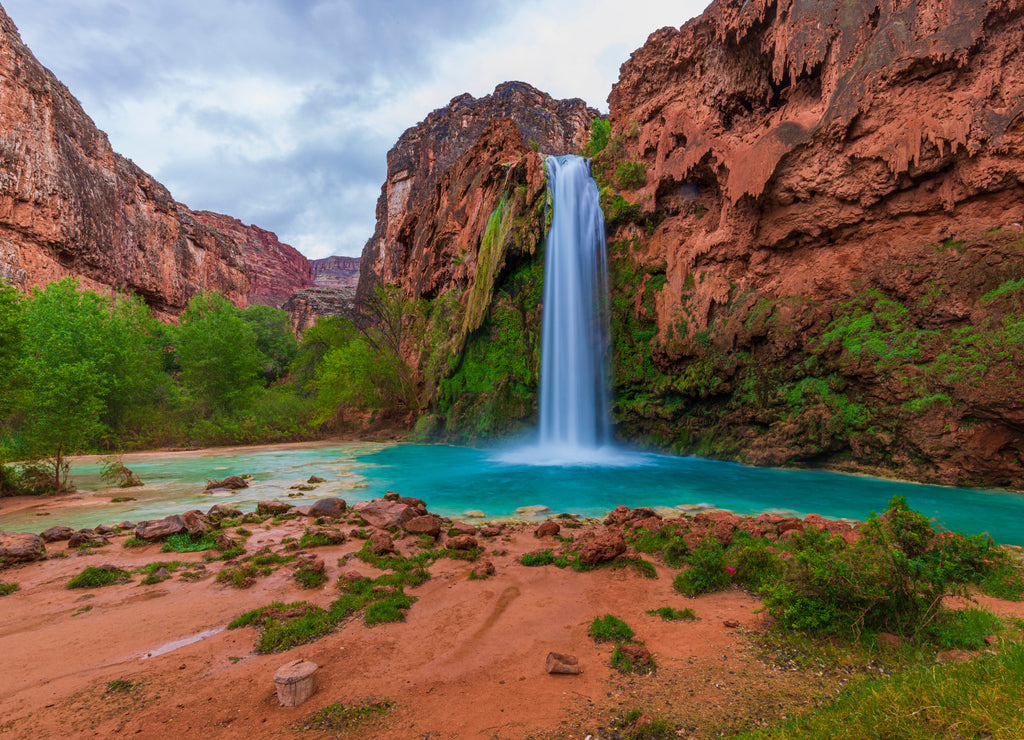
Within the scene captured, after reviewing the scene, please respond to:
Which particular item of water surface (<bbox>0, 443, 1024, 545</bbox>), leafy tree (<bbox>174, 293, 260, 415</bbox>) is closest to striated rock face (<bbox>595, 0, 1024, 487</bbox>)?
water surface (<bbox>0, 443, 1024, 545</bbox>)

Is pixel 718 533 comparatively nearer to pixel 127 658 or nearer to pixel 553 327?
pixel 127 658

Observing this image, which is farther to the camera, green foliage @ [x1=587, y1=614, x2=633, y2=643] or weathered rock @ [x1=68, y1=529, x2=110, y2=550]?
weathered rock @ [x1=68, y1=529, x2=110, y2=550]

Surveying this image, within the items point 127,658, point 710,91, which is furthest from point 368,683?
point 710,91

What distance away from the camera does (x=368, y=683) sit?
3.20 meters

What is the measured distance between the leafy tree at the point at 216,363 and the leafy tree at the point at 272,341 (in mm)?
22585

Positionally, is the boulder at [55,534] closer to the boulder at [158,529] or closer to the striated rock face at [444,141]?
the boulder at [158,529]

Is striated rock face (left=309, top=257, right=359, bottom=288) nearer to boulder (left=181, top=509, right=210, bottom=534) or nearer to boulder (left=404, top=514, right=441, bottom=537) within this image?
boulder (left=181, top=509, right=210, bottom=534)

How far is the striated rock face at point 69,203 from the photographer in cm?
3253

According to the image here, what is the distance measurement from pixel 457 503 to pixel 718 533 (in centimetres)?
655

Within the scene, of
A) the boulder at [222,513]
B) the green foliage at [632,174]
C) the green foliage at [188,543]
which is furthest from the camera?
the green foliage at [632,174]

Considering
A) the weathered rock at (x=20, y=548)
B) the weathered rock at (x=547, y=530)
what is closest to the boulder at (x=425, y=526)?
the weathered rock at (x=547, y=530)

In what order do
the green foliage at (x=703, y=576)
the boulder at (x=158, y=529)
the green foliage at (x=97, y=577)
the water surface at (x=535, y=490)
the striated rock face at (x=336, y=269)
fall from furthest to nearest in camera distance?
the striated rock face at (x=336, y=269)
the water surface at (x=535, y=490)
the boulder at (x=158, y=529)
the green foliage at (x=97, y=577)
the green foliage at (x=703, y=576)

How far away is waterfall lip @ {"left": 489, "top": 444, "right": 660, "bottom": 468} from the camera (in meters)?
17.1

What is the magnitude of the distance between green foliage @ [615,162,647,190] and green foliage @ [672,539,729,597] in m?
22.0
